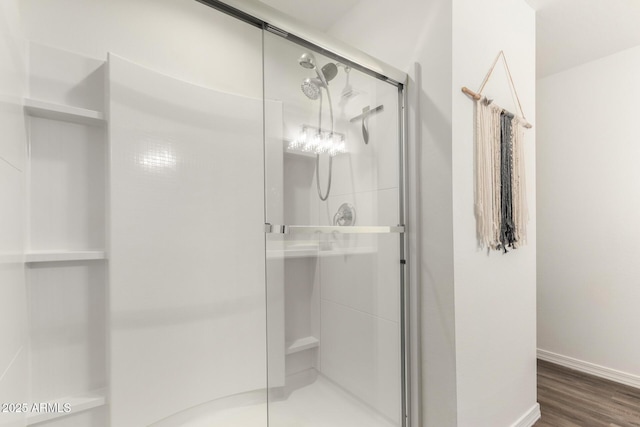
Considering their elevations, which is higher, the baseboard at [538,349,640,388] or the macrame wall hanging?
the macrame wall hanging

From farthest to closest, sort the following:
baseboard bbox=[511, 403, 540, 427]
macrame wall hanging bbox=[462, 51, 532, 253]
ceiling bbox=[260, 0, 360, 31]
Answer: ceiling bbox=[260, 0, 360, 31], baseboard bbox=[511, 403, 540, 427], macrame wall hanging bbox=[462, 51, 532, 253]

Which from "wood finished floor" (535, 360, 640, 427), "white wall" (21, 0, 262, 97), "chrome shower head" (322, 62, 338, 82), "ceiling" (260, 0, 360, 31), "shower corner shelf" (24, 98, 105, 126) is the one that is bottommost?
"wood finished floor" (535, 360, 640, 427)

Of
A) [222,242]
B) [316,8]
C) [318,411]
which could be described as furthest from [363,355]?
[316,8]

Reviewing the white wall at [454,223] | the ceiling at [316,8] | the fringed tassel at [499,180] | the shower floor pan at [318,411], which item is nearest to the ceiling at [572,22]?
the ceiling at [316,8]

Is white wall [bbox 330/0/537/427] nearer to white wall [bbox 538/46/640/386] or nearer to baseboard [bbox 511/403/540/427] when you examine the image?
baseboard [bbox 511/403/540/427]

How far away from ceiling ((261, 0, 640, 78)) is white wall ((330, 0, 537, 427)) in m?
0.37

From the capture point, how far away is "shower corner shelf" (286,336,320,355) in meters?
1.22

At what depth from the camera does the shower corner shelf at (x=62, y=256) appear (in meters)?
1.19

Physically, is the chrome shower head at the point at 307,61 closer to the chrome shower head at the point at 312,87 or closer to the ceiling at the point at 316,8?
the chrome shower head at the point at 312,87

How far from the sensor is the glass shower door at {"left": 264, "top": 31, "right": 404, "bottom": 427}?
1188mm

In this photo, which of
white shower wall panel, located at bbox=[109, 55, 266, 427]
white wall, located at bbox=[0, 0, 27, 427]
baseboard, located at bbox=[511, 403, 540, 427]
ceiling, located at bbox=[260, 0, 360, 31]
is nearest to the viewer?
white wall, located at bbox=[0, 0, 27, 427]

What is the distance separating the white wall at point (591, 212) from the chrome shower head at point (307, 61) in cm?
256

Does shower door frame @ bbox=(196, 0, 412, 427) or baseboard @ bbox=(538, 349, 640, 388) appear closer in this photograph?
shower door frame @ bbox=(196, 0, 412, 427)

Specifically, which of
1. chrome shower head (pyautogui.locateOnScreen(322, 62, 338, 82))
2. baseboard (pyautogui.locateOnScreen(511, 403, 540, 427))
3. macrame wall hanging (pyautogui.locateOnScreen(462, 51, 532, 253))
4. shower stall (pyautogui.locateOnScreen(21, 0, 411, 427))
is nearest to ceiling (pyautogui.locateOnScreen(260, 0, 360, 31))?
shower stall (pyautogui.locateOnScreen(21, 0, 411, 427))
